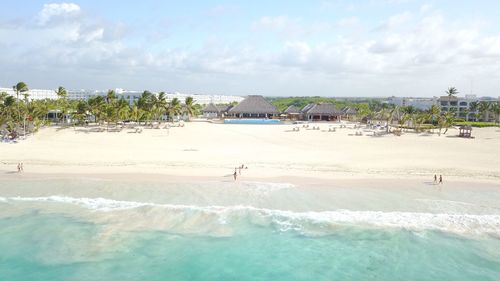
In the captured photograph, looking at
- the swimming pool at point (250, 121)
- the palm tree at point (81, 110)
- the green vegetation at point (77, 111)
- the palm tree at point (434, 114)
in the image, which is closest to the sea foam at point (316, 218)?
the green vegetation at point (77, 111)

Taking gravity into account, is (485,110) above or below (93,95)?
below

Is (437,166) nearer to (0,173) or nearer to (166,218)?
(166,218)

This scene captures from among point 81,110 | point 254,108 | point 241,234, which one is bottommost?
point 241,234

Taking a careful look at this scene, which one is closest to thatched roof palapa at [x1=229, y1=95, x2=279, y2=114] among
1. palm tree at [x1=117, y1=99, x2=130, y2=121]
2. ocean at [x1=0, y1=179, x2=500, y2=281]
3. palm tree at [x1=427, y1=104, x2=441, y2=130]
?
palm tree at [x1=117, y1=99, x2=130, y2=121]

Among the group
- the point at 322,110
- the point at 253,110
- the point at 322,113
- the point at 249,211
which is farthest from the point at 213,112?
the point at 249,211

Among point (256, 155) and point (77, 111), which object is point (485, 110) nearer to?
point (256, 155)

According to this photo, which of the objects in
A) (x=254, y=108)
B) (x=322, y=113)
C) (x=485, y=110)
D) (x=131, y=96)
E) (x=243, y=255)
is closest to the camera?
(x=243, y=255)

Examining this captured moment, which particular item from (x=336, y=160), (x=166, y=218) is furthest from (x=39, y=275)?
(x=336, y=160)
